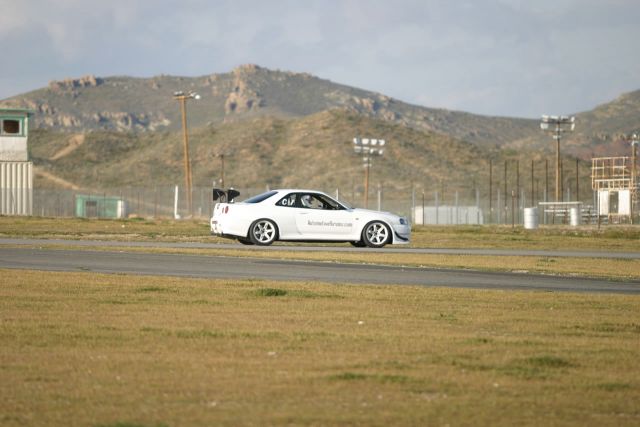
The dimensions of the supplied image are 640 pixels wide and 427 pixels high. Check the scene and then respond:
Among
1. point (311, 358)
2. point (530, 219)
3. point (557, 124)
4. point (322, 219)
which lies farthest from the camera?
point (557, 124)

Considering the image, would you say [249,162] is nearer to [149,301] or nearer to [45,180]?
[45,180]

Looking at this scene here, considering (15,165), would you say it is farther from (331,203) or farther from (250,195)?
(331,203)

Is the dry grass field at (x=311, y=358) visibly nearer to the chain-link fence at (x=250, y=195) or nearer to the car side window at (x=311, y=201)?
the car side window at (x=311, y=201)

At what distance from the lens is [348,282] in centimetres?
1786

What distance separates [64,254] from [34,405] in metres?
16.2

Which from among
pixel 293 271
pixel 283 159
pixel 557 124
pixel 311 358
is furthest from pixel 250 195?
pixel 311 358

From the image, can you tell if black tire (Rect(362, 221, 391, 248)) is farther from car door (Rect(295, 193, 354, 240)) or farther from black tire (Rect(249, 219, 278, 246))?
black tire (Rect(249, 219, 278, 246))

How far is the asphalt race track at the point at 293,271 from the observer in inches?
714

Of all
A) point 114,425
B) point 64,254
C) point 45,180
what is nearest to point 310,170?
point 45,180

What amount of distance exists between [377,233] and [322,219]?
1.53m

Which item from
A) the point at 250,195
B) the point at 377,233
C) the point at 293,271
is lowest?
the point at 293,271

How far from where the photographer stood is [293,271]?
65.4ft

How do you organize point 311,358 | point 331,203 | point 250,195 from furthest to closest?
point 250,195 → point 331,203 → point 311,358

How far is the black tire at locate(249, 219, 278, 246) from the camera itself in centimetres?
2812
